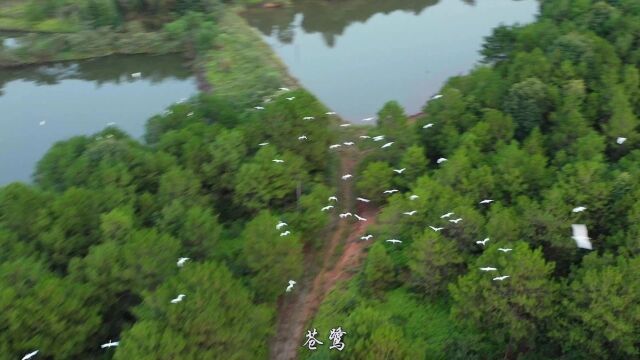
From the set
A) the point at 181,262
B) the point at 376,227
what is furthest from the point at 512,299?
the point at 181,262

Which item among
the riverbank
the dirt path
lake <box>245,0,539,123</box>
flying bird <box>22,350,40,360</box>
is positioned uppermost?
flying bird <box>22,350,40,360</box>

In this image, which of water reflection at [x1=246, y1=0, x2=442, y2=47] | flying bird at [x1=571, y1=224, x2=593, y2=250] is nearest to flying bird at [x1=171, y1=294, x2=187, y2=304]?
flying bird at [x1=571, y1=224, x2=593, y2=250]

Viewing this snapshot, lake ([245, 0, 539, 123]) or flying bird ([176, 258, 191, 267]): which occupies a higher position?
flying bird ([176, 258, 191, 267])

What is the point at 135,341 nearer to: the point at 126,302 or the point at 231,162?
the point at 126,302

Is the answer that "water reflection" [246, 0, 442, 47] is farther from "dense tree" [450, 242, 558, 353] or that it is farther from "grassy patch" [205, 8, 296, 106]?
"dense tree" [450, 242, 558, 353]

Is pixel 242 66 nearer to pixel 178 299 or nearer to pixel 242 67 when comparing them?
pixel 242 67

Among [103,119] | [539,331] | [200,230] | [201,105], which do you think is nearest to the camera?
[539,331]

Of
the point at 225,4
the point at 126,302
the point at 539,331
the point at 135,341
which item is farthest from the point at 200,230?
the point at 225,4
